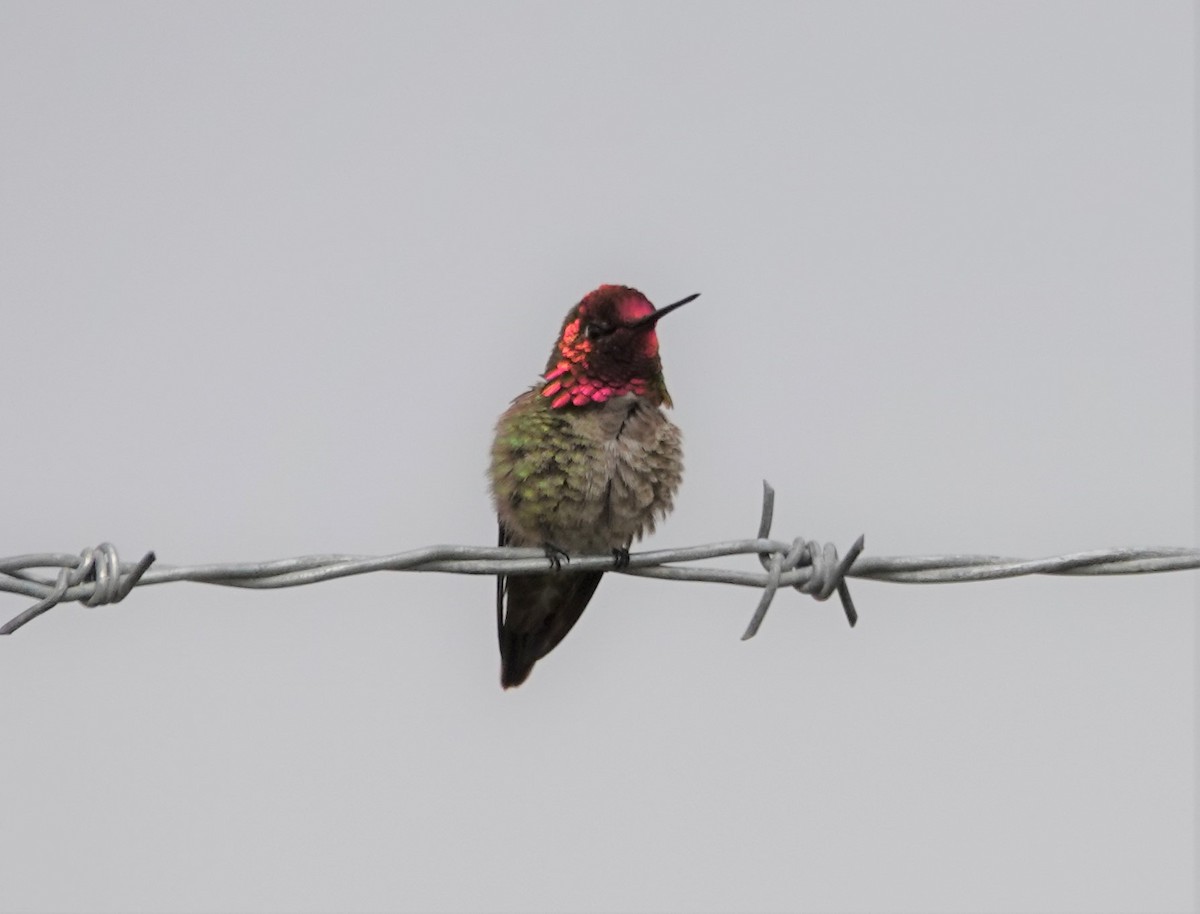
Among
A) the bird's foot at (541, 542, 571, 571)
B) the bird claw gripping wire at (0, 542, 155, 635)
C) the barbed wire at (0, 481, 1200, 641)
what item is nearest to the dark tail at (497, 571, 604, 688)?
the bird's foot at (541, 542, 571, 571)

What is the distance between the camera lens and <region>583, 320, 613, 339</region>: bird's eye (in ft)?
17.3

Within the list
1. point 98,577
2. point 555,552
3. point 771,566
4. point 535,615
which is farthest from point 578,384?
point 98,577

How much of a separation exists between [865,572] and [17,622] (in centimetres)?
198

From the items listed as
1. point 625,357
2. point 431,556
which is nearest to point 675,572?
point 431,556

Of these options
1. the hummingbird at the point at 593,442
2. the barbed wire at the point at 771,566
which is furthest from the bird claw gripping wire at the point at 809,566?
the hummingbird at the point at 593,442

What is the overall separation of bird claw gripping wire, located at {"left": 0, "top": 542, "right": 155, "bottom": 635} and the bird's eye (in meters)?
2.23

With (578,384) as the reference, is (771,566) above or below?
below

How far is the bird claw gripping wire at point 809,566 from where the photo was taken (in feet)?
12.4

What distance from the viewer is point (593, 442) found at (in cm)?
505

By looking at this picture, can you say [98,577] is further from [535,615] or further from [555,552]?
[535,615]

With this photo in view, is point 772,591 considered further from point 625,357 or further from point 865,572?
point 625,357

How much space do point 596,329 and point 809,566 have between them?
67.5 inches

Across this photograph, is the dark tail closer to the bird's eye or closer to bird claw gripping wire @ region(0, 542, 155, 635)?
the bird's eye

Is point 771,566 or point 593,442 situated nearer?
point 771,566
